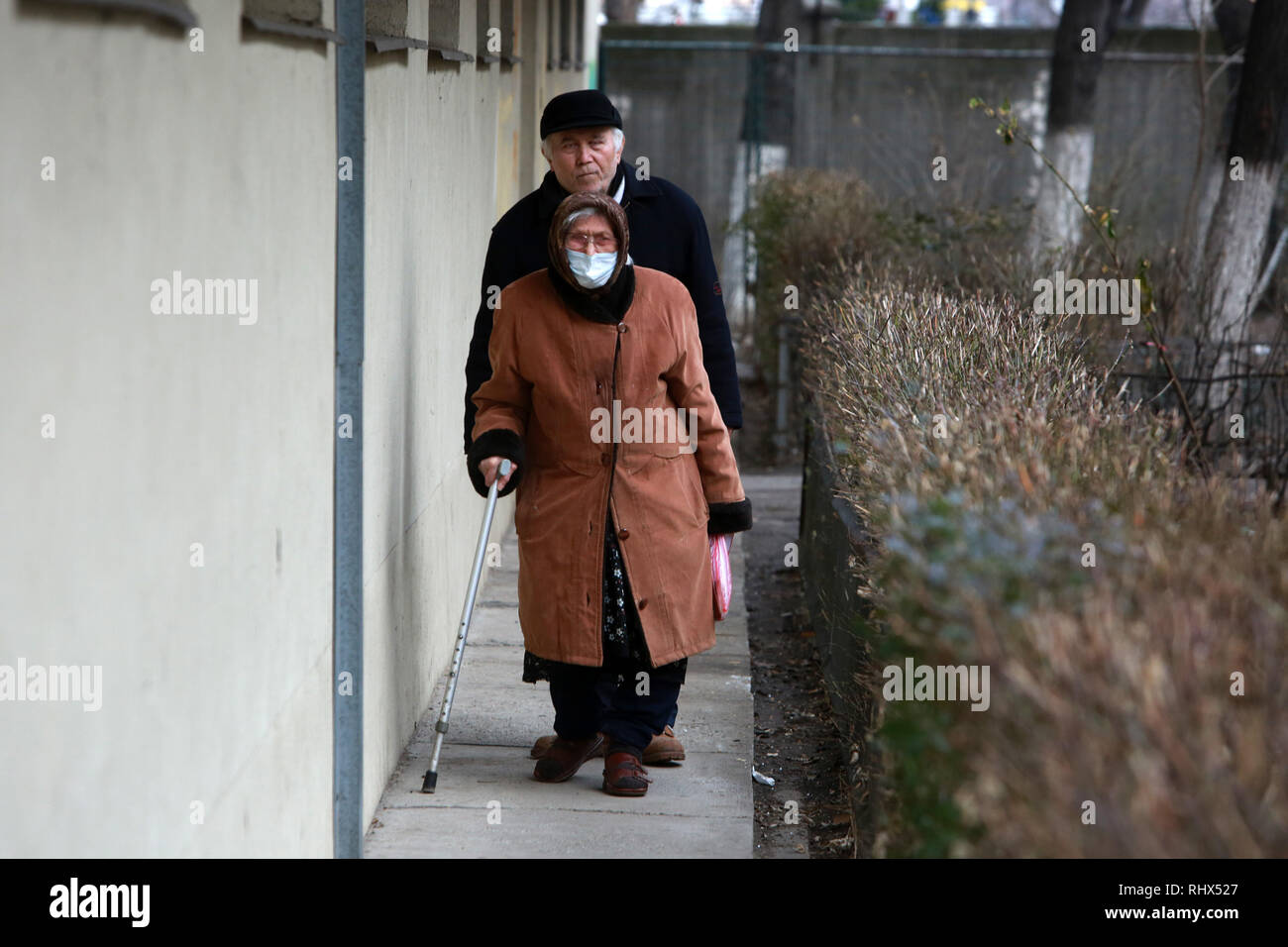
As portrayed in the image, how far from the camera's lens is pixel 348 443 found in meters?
3.60

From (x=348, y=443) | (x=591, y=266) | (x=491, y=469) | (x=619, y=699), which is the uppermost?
(x=591, y=266)

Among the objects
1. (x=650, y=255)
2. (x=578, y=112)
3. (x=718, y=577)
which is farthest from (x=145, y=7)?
(x=718, y=577)

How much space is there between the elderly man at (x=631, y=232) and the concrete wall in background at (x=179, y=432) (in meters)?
0.35

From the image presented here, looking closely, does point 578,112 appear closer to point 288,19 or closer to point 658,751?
point 288,19

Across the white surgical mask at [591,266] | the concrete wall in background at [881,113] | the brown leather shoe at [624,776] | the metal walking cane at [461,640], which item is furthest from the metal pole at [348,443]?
the concrete wall in background at [881,113]

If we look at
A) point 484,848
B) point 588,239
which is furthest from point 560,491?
point 484,848

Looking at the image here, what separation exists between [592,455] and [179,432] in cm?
177

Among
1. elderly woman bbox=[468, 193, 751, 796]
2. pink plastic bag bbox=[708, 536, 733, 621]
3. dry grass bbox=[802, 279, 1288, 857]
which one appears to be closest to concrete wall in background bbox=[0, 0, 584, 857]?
elderly woman bbox=[468, 193, 751, 796]

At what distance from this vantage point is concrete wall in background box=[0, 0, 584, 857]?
6.38ft

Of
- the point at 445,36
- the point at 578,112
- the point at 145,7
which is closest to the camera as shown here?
the point at 145,7

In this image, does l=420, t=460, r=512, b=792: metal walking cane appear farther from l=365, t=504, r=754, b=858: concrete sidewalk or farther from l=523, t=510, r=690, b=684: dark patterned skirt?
l=523, t=510, r=690, b=684: dark patterned skirt

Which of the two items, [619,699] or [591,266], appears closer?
[591,266]

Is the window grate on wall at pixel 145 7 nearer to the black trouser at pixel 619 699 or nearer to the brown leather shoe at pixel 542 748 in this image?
the black trouser at pixel 619 699
